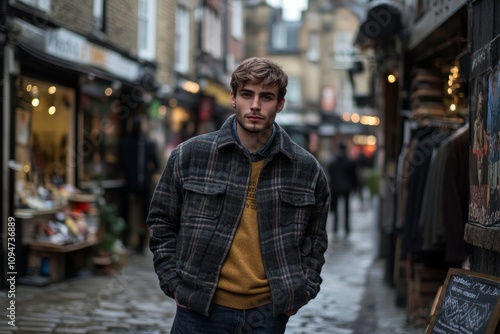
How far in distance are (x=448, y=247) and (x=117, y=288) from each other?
181 inches

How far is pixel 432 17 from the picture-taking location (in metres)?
8.22

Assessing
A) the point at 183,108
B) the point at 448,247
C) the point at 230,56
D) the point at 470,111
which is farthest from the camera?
the point at 230,56

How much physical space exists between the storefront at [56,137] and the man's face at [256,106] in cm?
595

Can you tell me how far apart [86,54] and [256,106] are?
26.2ft

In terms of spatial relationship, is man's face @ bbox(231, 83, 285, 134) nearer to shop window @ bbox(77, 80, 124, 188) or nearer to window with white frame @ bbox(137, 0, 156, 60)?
shop window @ bbox(77, 80, 124, 188)

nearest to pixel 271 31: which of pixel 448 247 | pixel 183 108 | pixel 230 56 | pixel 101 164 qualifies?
pixel 230 56

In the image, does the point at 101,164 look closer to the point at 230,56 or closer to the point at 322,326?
the point at 322,326

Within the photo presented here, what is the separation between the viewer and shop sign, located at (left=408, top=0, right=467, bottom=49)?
7.06 metres

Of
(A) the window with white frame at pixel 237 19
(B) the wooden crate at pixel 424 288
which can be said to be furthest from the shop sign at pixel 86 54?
(A) the window with white frame at pixel 237 19

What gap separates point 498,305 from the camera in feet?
13.8

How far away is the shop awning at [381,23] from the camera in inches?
411

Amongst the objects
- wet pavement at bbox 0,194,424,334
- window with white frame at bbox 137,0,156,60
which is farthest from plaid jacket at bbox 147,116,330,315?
window with white frame at bbox 137,0,156,60

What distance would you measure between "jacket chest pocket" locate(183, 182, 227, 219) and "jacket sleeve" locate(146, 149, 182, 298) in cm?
7

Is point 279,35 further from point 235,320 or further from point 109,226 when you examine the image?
point 235,320
